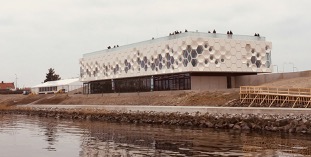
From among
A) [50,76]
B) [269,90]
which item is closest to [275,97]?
[269,90]

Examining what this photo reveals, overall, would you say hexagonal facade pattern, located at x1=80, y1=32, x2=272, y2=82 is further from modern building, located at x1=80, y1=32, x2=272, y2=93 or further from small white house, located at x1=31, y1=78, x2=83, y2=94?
small white house, located at x1=31, y1=78, x2=83, y2=94

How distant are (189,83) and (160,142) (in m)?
39.8

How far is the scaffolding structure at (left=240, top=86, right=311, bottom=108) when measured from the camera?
37537mm

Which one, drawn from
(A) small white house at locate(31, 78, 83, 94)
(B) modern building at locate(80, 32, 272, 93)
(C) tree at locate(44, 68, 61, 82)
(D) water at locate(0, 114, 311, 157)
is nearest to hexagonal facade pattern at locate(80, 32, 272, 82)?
(B) modern building at locate(80, 32, 272, 93)

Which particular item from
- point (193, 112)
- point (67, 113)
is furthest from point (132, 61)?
point (193, 112)

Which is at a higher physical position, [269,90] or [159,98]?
[269,90]

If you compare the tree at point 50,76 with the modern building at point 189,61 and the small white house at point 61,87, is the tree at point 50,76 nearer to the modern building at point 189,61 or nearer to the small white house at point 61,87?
the small white house at point 61,87

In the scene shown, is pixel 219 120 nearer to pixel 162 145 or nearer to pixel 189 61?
pixel 162 145

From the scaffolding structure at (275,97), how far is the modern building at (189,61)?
18.7 m

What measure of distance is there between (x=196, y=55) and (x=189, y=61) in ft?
4.79

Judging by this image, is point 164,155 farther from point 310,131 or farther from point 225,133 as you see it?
point 310,131

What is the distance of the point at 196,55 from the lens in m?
62.4

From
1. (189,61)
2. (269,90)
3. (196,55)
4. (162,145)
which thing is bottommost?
(162,145)

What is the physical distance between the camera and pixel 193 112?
40.6 metres
